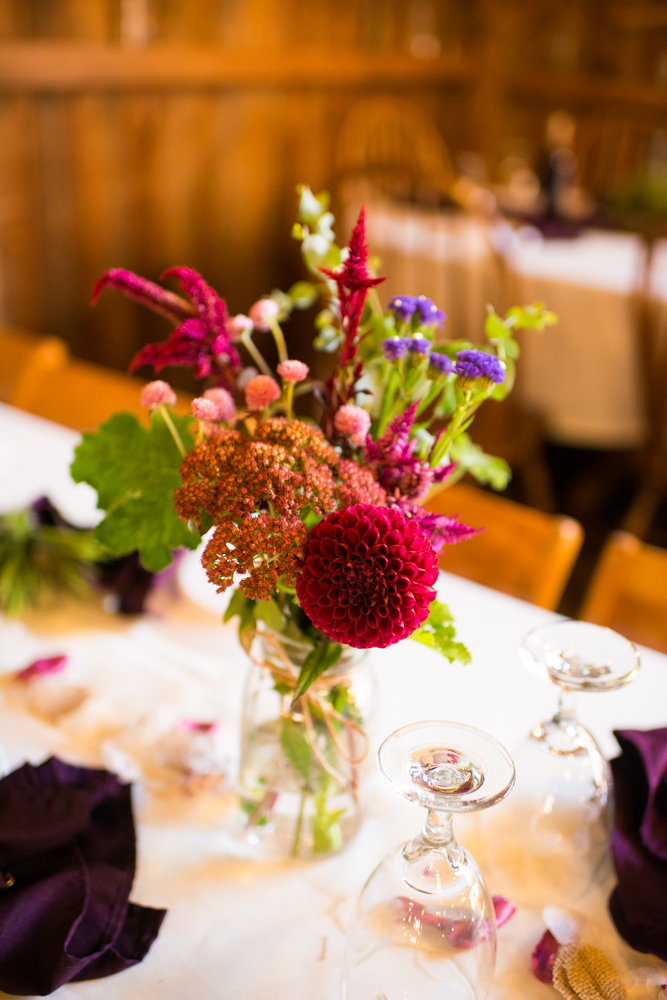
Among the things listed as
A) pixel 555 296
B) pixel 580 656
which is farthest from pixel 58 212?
pixel 580 656

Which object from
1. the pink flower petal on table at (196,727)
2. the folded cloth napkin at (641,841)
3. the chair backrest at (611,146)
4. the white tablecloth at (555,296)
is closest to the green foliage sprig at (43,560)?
the pink flower petal on table at (196,727)

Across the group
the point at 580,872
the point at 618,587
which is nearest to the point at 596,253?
the point at 618,587

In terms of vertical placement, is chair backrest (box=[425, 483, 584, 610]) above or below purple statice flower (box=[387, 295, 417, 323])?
below

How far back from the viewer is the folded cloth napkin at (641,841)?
0.61 metres

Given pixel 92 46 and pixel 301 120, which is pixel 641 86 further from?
pixel 92 46

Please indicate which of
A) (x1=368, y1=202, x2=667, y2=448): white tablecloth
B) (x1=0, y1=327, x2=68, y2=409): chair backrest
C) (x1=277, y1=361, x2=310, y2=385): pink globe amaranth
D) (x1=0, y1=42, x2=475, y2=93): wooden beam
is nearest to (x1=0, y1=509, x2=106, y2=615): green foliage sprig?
(x1=277, y1=361, x2=310, y2=385): pink globe amaranth

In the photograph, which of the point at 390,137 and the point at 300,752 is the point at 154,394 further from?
the point at 390,137

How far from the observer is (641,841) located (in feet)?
2.19

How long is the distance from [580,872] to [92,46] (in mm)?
2421

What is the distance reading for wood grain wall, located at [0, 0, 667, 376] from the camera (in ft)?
7.60

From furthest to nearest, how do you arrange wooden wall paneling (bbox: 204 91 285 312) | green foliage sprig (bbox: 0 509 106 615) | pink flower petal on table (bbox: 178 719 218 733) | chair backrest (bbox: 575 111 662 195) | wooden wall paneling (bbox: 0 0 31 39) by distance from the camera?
chair backrest (bbox: 575 111 662 195) → wooden wall paneling (bbox: 204 91 285 312) → wooden wall paneling (bbox: 0 0 31 39) → green foliage sprig (bbox: 0 509 106 615) → pink flower petal on table (bbox: 178 719 218 733)

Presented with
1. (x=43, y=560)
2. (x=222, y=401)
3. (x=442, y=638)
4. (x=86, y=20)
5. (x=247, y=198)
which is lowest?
(x=247, y=198)

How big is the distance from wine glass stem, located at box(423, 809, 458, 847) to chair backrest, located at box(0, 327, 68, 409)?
1339 mm

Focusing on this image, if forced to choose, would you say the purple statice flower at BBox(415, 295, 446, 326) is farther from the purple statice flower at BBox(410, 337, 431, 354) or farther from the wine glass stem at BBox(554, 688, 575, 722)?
the wine glass stem at BBox(554, 688, 575, 722)
